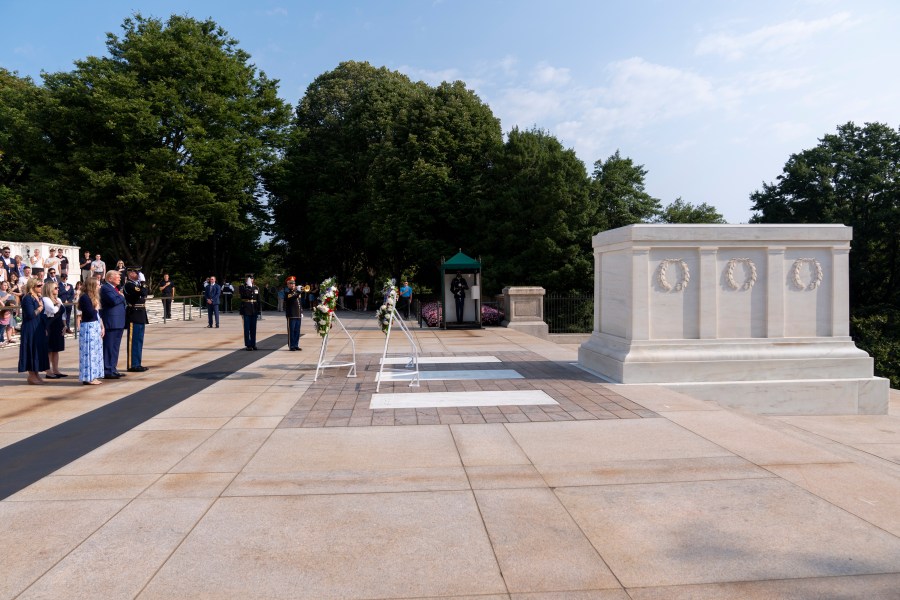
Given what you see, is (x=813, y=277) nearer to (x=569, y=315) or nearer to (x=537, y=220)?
(x=569, y=315)

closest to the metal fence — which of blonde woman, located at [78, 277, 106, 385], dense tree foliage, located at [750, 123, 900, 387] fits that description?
blonde woman, located at [78, 277, 106, 385]

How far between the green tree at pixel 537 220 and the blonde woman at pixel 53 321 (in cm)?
2281

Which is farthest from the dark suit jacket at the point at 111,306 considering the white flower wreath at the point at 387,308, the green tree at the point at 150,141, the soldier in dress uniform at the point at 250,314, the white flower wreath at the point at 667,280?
the green tree at the point at 150,141

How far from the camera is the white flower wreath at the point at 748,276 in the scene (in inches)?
414

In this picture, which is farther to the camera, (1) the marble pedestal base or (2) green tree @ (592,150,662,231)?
(2) green tree @ (592,150,662,231)

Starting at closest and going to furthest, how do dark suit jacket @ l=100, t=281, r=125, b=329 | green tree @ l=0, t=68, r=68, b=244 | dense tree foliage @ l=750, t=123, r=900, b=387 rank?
dark suit jacket @ l=100, t=281, r=125, b=329
green tree @ l=0, t=68, r=68, b=244
dense tree foliage @ l=750, t=123, r=900, b=387

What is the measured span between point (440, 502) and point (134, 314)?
929cm

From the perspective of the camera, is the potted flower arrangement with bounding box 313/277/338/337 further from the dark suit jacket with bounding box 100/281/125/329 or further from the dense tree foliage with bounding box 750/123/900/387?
the dense tree foliage with bounding box 750/123/900/387

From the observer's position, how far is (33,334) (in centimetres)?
1051

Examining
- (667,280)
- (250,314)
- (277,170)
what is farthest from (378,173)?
(667,280)

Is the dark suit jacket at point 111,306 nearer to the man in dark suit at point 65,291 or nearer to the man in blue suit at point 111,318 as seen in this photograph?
the man in blue suit at point 111,318

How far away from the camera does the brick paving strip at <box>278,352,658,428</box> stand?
7.66 m

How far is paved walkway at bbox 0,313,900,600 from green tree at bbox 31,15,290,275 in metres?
25.9

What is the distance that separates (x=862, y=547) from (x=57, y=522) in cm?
516
